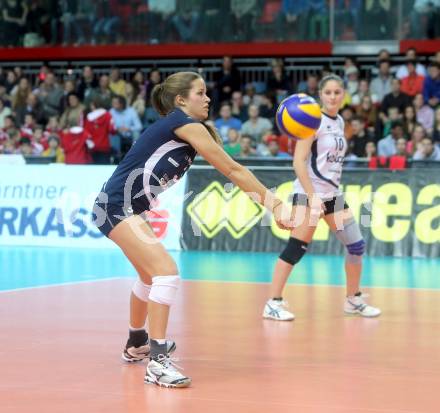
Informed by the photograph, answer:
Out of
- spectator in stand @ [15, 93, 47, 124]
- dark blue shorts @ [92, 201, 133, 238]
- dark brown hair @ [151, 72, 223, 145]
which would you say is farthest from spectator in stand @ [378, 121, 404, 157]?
dark blue shorts @ [92, 201, 133, 238]

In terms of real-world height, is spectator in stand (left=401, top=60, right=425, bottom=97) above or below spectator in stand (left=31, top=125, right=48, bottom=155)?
above

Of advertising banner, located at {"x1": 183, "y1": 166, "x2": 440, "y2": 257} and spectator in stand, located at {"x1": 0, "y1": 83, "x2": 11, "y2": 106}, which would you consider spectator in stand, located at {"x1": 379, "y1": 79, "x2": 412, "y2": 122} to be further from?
spectator in stand, located at {"x1": 0, "y1": 83, "x2": 11, "y2": 106}

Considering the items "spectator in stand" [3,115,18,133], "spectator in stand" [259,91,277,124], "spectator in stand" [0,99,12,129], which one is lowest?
"spectator in stand" [3,115,18,133]

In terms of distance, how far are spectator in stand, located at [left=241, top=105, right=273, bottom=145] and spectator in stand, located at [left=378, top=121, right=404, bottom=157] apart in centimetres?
256

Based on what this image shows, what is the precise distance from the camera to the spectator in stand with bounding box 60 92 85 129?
23.4 meters

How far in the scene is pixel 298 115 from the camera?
31.3ft

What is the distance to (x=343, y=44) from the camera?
2567 cm

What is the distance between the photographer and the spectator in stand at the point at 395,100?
21.1 meters

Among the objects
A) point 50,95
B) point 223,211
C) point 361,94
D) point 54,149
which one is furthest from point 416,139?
point 50,95

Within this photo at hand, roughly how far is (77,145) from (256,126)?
3827 mm

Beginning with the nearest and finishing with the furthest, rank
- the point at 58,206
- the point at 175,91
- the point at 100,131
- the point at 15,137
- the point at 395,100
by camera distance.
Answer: the point at 175,91 < the point at 58,206 < the point at 395,100 < the point at 100,131 < the point at 15,137

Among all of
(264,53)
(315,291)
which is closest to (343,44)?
(264,53)

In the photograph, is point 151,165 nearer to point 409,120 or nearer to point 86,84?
point 409,120

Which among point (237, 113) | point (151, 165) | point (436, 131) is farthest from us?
point (237, 113)
